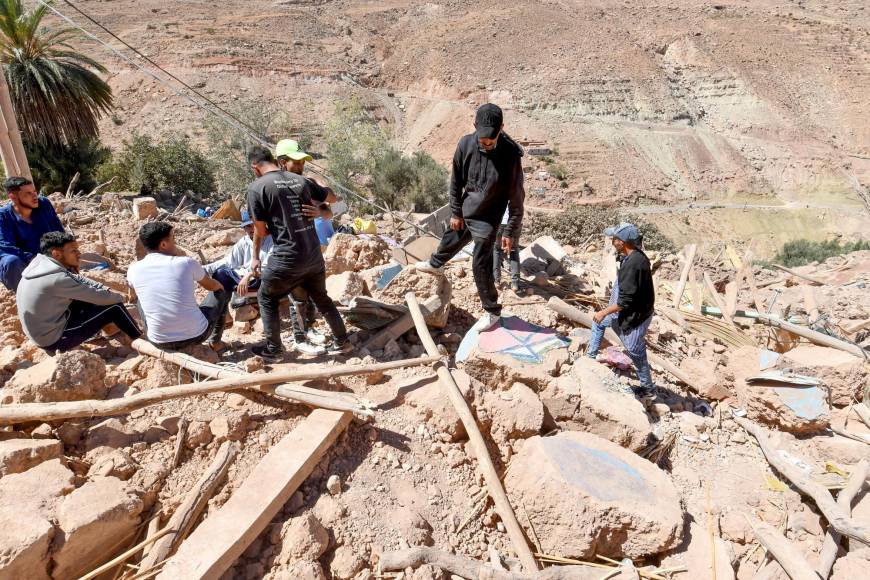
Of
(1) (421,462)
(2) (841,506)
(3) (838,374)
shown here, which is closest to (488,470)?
(1) (421,462)

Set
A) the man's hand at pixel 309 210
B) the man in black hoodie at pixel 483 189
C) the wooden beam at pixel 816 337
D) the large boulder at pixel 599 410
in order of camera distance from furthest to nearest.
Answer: the wooden beam at pixel 816 337 → the man in black hoodie at pixel 483 189 → the man's hand at pixel 309 210 → the large boulder at pixel 599 410

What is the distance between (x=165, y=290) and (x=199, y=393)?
876 mm

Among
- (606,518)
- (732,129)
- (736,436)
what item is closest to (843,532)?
(736,436)

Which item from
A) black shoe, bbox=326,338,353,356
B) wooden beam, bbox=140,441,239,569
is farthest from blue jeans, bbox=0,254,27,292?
wooden beam, bbox=140,441,239,569

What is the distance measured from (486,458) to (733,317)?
4644 millimetres

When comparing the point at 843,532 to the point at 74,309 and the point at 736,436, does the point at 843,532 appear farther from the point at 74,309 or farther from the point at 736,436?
the point at 74,309

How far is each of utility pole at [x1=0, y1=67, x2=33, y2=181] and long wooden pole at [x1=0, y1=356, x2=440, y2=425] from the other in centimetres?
412

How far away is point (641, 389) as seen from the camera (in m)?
4.22

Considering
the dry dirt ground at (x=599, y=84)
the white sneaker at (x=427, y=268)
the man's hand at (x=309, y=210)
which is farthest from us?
the dry dirt ground at (x=599, y=84)

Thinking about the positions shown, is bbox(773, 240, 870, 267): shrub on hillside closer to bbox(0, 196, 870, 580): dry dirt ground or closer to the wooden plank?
bbox(0, 196, 870, 580): dry dirt ground

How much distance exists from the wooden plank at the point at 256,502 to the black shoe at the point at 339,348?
957mm

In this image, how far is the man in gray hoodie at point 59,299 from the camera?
3.41 meters

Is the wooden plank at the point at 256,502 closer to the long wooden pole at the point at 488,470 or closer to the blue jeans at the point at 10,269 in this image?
the long wooden pole at the point at 488,470

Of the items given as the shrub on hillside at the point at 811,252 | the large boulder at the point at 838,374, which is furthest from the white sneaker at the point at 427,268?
the shrub on hillside at the point at 811,252
